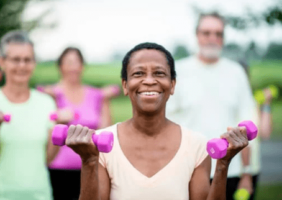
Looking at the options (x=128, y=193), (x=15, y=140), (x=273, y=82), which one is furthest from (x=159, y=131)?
(x=273, y=82)

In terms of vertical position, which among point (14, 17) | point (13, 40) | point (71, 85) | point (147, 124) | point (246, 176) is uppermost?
point (14, 17)

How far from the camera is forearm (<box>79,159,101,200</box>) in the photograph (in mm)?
2289

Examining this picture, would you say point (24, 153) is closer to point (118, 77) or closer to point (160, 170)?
point (160, 170)

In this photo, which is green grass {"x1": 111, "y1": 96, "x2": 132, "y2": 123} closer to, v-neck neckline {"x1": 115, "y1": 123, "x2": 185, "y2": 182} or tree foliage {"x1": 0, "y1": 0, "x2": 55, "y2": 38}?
tree foliage {"x1": 0, "y1": 0, "x2": 55, "y2": 38}

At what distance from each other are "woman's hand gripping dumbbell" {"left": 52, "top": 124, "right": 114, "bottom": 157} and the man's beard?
2.10 meters

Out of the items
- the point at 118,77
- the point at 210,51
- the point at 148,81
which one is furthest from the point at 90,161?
the point at 118,77

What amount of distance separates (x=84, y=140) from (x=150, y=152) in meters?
0.46

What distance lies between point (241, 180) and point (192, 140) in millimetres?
2003

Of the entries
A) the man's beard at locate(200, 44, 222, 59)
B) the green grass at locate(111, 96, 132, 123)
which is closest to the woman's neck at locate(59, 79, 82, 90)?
the man's beard at locate(200, 44, 222, 59)

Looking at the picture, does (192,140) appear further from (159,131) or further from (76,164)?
(76,164)

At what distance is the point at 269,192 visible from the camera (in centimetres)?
774

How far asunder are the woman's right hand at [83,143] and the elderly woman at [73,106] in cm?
232

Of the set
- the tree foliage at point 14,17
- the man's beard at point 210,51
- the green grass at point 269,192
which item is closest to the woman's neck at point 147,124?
the man's beard at point 210,51

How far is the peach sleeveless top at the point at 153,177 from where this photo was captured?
2.38 meters
